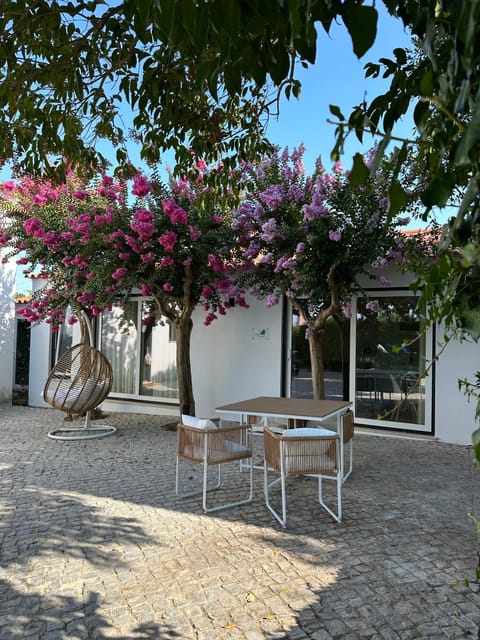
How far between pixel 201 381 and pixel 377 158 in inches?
371

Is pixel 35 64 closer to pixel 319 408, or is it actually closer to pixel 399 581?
pixel 319 408

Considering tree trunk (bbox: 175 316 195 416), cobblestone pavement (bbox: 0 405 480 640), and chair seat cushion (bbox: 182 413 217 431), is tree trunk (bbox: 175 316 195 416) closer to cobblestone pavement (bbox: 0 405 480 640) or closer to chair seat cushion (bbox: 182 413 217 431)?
cobblestone pavement (bbox: 0 405 480 640)

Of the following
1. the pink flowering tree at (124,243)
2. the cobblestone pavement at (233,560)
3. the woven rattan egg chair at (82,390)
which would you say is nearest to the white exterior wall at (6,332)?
the pink flowering tree at (124,243)

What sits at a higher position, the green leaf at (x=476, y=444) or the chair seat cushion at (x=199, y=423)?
the green leaf at (x=476, y=444)

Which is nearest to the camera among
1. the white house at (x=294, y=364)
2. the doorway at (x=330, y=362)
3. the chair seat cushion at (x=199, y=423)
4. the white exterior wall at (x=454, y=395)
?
the chair seat cushion at (x=199, y=423)

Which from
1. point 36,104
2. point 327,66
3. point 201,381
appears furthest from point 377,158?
point 201,381

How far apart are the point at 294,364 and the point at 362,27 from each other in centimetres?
846

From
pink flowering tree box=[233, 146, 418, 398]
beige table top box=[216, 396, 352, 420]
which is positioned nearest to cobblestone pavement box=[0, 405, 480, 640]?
beige table top box=[216, 396, 352, 420]

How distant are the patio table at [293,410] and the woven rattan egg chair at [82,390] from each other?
135 inches

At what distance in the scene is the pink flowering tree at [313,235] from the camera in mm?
6867

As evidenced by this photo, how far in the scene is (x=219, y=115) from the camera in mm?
4828

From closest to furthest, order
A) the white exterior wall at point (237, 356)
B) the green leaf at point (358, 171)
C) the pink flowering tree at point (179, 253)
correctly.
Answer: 1. the green leaf at point (358, 171)
2. the pink flowering tree at point (179, 253)
3. the white exterior wall at point (237, 356)

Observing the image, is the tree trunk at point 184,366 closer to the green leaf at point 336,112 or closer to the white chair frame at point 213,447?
the white chair frame at point 213,447

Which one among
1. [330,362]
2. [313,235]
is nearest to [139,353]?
[330,362]
